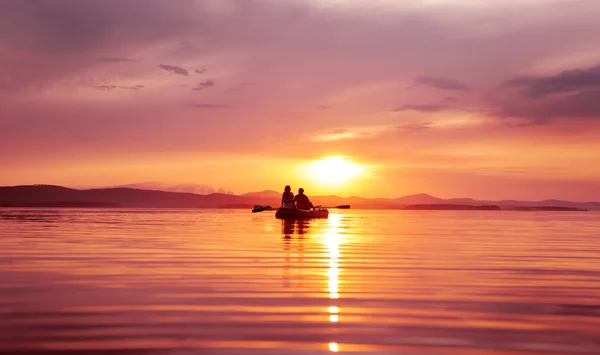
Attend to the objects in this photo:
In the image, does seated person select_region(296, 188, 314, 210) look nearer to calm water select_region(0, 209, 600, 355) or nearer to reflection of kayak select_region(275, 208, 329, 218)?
reflection of kayak select_region(275, 208, 329, 218)

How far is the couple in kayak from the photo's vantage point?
161 ft

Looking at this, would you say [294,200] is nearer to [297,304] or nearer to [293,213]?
[293,213]

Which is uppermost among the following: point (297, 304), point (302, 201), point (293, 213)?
point (302, 201)

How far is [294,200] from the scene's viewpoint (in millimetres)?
49969

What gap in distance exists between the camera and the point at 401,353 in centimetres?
662

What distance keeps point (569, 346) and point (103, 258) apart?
12.9 metres

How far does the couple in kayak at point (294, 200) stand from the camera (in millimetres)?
48938

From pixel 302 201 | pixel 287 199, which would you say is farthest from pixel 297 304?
pixel 302 201

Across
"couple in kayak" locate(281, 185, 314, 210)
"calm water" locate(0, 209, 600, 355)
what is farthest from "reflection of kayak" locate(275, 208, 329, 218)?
"calm water" locate(0, 209, 600, 355)

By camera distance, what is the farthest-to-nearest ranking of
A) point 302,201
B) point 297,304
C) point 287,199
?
point 302,201, point 287,199, point 297,304

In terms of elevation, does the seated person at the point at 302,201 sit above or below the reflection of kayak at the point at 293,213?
above

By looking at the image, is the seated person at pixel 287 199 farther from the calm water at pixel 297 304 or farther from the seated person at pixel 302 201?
the calm water at pixel 297 304

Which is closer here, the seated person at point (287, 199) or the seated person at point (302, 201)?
the seated person at point (287, 199)

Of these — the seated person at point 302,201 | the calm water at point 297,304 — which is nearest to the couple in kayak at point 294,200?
the seated person at point 302,201
